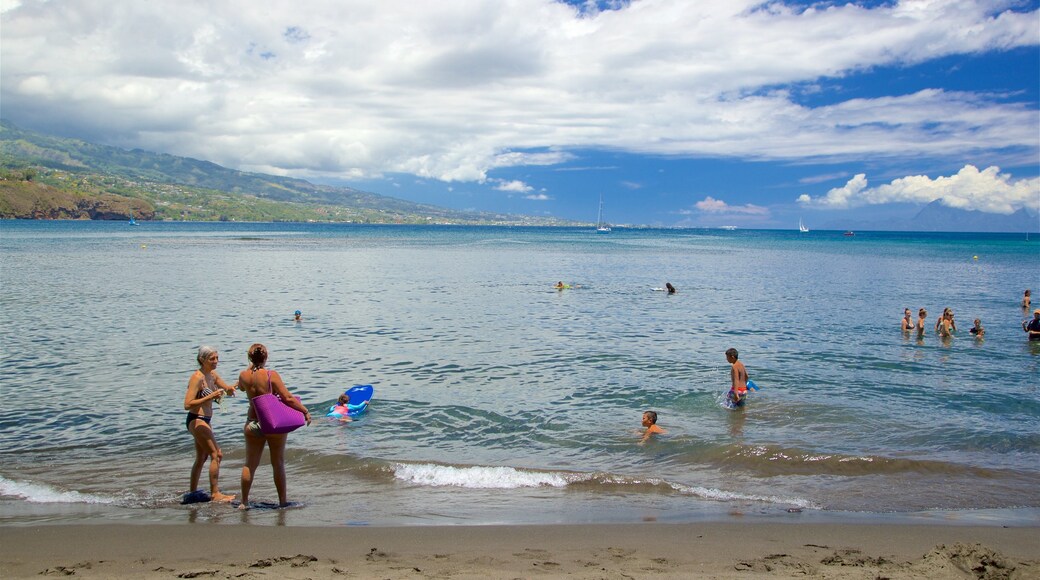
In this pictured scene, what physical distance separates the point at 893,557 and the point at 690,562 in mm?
2562

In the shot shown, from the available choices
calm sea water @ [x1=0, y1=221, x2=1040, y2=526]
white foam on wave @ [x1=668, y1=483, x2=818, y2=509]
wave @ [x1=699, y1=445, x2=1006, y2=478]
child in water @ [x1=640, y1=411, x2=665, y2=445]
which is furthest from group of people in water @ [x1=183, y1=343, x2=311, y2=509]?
wave @ [x1=699, y1=445, x2=1006, y2=478]

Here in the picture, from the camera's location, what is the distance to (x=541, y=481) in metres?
11.9

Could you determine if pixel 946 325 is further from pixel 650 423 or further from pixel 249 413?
pixel 249 413

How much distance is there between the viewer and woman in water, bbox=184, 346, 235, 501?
1002 centimetres

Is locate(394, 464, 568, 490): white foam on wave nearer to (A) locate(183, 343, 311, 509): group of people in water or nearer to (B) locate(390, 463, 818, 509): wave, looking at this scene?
(B) locate(390, 463, 818, 509): wave

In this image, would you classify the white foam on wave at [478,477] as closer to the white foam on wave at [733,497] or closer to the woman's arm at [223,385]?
the white foam on wave at [733,497]

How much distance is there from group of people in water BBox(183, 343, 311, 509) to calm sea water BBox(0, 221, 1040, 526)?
450 mm

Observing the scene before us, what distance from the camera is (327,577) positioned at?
300 inches

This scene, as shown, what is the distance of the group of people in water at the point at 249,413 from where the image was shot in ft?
32.0

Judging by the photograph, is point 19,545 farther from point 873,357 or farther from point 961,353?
point 961,353

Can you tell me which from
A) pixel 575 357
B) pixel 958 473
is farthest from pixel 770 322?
pixel 958 473

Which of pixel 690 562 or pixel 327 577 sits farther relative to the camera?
pixel 690 562

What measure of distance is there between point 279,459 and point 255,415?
82 cm

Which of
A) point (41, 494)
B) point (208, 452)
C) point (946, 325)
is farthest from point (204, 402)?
point (946, 325)
